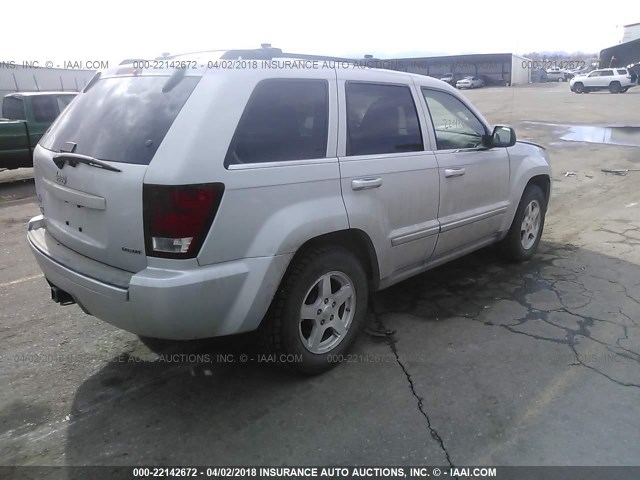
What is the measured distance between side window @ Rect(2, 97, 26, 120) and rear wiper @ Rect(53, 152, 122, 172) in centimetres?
845

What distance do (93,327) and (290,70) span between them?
2.39 metres

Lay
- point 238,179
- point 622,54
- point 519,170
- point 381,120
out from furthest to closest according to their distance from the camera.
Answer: point 622,54
point 519,170
point 381,120
point 238,179

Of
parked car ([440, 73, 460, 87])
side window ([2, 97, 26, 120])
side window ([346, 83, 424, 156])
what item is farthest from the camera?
parked car ([440, 73, 460, 87])

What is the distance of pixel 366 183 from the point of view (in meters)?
3.26

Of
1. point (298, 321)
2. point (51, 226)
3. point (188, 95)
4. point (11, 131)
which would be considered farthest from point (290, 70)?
point (11, 131)

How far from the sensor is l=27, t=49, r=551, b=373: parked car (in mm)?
2568

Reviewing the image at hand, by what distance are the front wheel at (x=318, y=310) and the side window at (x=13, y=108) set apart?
30.5 ft

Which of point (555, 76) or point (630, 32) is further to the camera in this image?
point (555, 76)

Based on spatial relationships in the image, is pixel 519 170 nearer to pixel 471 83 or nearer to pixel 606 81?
pixel 606 81

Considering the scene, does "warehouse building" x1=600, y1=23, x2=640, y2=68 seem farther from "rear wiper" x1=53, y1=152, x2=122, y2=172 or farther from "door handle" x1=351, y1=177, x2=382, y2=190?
"rear wiper" x1=53, y1=152, x2=122, y2=172

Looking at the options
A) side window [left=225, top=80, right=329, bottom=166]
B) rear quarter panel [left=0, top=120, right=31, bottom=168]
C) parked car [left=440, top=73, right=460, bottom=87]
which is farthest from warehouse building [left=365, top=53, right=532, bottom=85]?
side window [left=225, top=80, right=329, bottom=166]

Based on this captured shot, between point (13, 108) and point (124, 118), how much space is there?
30.1 ft

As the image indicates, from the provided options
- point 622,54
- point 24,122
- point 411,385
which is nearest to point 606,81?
point 622,54

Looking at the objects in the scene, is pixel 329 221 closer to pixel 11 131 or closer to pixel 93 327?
pixel 93 327
